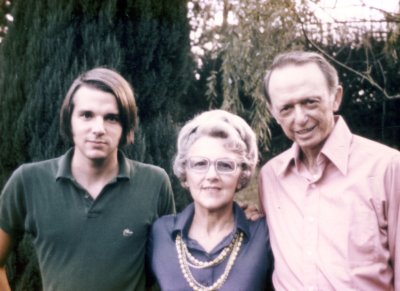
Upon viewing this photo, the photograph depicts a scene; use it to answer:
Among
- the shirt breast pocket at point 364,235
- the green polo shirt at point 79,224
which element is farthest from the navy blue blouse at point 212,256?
the shirt breast pocket at point 364,235

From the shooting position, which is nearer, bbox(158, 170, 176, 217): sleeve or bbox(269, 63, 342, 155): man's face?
bbox(269, 63, 342, 155): man's face

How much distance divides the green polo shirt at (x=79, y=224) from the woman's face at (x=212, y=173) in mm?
369

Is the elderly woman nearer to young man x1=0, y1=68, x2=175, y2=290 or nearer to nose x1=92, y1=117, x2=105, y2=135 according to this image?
young man x1=0, y1=68, x2=175, y2=290

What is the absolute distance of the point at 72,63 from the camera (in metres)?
4.17

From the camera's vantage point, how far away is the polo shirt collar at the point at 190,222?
2865 millimetres

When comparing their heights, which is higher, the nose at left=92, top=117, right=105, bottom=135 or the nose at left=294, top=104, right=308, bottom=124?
the nose at left=294, top=104, right=308, bottom=124

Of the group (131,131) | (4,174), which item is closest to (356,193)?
(131,131)

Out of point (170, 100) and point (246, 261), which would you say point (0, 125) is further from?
point (246, 261)

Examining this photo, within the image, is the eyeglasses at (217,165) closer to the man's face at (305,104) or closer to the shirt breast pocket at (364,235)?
the man's face at (305,104)

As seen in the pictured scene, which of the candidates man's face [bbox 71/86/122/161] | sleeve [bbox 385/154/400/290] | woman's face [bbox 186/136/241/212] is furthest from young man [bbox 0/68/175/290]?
sleeve [bbox 385/154/400/290]

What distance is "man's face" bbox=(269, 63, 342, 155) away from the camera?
2.72m

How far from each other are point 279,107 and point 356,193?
0.55m

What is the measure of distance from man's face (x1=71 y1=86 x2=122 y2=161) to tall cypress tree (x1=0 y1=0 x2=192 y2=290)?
3.85 ft

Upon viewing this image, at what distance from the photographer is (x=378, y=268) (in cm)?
247
